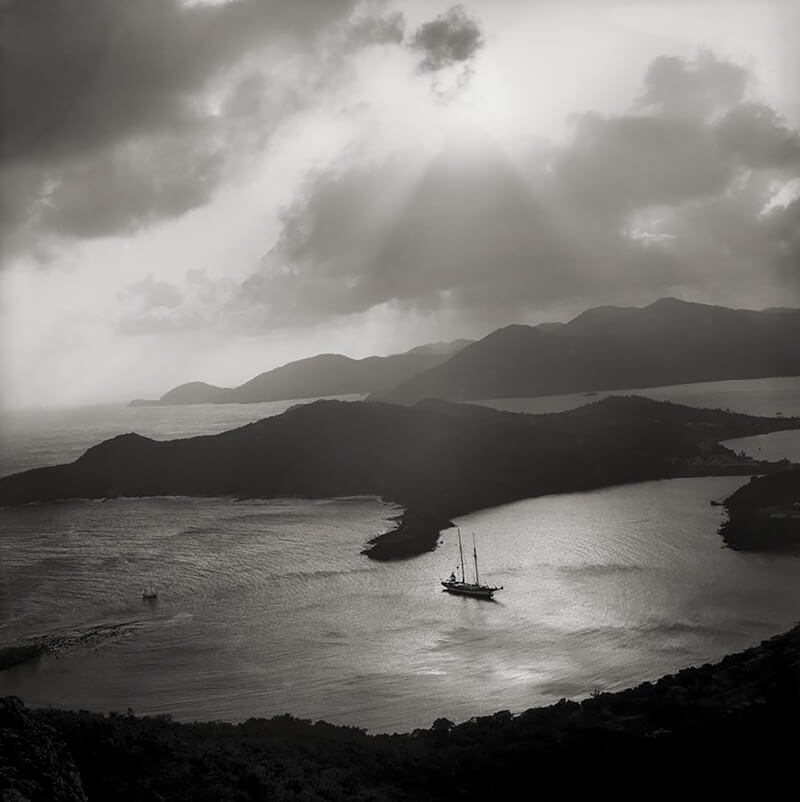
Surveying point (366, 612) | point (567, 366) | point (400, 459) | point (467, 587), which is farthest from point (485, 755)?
point (567, 366)

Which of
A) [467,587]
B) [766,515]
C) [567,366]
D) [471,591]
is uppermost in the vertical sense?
[567,366]

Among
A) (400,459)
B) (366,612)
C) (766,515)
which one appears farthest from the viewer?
(400,459)

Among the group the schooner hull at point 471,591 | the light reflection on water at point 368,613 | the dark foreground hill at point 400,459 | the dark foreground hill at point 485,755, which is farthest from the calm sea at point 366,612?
the dark foreground hill at point 400,459

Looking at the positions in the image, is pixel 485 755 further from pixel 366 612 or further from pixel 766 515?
pixel 766 515

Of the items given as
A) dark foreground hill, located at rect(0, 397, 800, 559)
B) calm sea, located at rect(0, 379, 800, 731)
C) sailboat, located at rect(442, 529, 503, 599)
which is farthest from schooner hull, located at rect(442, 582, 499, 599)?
dark foreground hill, located at rect(0, 397, 800, 559)

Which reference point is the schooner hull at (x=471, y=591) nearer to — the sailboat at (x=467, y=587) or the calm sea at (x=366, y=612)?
the sailboat at (x=467, y=587)

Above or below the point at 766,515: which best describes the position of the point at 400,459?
above

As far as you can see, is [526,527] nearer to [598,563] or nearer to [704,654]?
[598,563]

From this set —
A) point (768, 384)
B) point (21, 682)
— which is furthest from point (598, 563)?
point (768, 384)
